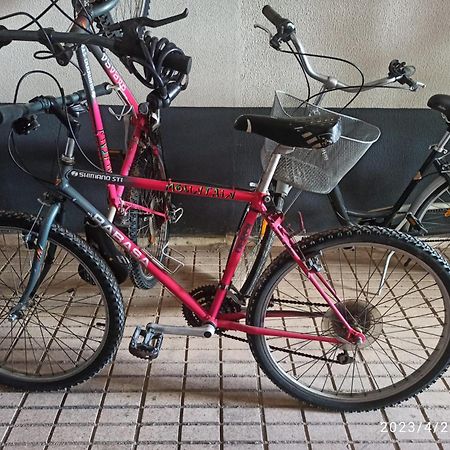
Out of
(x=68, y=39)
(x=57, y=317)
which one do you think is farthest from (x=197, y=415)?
(x=68, y=39)

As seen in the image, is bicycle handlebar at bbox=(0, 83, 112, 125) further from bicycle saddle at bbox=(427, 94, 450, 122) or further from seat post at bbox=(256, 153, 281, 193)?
bicycle saddle at bbox=(427, 94, 450, 122)

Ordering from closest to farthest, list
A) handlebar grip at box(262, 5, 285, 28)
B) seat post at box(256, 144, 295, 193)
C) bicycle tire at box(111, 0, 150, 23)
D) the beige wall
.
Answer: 1. seat post at box(256, 144, 295, 193)
2. handlebar grip at box(262, 5, 285, 28)
3. bicycle tire at box(111, 0, 150, 23)
4. the beige wall

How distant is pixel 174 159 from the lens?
2912mm

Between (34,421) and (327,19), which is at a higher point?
(327,19)

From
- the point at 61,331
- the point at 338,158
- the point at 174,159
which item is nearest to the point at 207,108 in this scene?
the point at 174,159

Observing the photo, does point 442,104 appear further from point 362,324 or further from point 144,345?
point 144,345

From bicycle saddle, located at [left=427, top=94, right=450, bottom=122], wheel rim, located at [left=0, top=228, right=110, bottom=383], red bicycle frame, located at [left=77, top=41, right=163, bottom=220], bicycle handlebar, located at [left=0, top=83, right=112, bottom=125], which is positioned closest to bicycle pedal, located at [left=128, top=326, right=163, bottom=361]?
wheel rim, located at [left=0, top=228, right=110, bottom=383]

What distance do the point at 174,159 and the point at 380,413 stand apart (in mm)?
1628

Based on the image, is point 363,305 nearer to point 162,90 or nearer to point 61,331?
point 162,90

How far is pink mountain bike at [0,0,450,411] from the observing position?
5.77 ft

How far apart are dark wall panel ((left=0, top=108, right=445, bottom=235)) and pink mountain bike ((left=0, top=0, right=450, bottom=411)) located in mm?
605

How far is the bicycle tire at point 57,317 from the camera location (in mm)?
1890

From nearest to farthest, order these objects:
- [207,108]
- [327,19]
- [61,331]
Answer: [61,331] < [327,19] < [207,108]

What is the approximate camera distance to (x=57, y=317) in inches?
97.3
